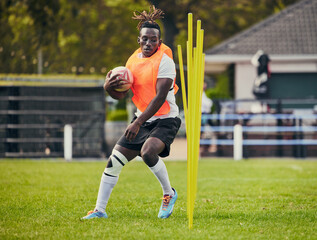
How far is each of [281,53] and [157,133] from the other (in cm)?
1828

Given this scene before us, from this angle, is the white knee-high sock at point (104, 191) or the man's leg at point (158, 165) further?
the white knee-high sock at point (104, 191)

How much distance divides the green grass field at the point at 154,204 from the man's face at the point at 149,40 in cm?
183

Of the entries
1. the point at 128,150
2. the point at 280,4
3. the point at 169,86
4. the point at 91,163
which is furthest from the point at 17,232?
the point at 280,4

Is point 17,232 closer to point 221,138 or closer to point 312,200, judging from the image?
point 312,200

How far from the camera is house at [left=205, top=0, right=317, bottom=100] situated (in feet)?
79.9

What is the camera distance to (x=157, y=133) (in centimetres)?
682

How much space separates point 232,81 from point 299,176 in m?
15.2

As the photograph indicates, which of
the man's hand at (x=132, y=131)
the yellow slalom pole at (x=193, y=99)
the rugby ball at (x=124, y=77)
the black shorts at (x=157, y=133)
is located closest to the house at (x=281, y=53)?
the black shorts at (x=157, y=133)

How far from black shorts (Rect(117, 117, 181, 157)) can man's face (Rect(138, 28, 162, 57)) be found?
2.51 feet

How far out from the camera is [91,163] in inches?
613

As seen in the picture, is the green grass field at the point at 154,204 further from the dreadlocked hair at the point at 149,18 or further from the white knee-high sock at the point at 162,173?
the dreadlocked hair at the point at 149,18

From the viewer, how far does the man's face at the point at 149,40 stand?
677cm

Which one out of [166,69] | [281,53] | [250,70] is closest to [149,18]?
[166,69]

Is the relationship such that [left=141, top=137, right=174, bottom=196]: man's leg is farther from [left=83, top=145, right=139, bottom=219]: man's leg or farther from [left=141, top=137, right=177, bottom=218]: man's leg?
[left=83, top=145, right=139, bottom=219]: man's leg
